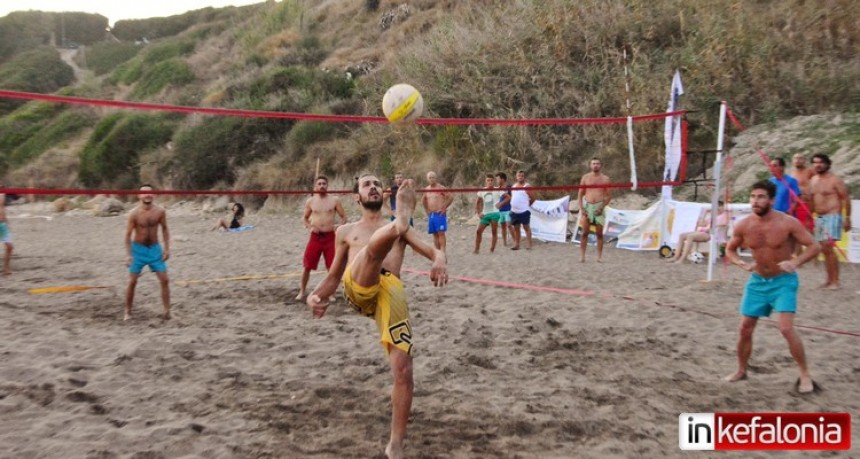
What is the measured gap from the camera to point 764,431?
3711 mm

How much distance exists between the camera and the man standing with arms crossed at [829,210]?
778 centimetres

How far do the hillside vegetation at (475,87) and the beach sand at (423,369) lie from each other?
15.4 feet

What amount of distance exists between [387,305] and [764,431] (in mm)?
2170

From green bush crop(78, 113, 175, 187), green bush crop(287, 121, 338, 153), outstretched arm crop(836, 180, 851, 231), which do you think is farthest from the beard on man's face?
green bush crop(78, 113, 175, 187)

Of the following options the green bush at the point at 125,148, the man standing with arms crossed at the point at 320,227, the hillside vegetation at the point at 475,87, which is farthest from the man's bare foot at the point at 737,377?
the green bush at the point at 125,148

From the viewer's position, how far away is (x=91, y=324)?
21.4 feet

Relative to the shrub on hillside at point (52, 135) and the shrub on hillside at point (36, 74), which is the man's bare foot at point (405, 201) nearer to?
the shrub on hillside at point (52, 135)

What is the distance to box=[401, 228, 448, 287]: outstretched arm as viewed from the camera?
3.32 m

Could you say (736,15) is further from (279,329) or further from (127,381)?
(127,381)

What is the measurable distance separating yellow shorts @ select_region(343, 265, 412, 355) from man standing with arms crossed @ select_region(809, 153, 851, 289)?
20.5ft

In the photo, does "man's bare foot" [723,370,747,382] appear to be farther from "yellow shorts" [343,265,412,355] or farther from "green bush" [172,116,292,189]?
"green bush" [172,116,292,189]

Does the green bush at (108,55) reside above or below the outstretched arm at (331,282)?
above

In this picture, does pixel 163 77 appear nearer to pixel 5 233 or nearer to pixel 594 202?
pixel 5 233

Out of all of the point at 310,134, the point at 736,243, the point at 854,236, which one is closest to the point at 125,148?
the point at 310,134
